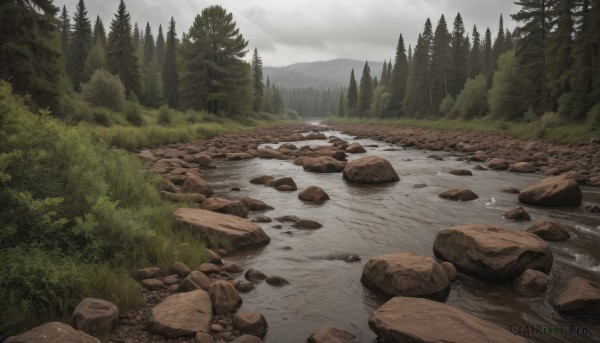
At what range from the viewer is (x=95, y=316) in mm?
3359

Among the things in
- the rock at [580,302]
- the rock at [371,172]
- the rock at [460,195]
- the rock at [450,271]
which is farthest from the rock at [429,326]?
the rock at [371,172]

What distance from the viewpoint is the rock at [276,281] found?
5074 millimetres

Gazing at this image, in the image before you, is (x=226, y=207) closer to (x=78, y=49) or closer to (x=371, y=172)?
(x=371, y=172)

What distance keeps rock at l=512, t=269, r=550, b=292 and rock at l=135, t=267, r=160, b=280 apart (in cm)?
462

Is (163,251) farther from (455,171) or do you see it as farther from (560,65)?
(560,65)

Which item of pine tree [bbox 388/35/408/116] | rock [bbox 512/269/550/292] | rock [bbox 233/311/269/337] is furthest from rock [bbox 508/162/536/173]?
pine tree [bbox 388/35/408/116]

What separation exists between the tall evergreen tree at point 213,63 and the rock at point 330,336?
35.7 m

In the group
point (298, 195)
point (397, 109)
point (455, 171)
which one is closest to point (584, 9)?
point (455, 171)

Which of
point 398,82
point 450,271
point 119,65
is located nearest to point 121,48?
point 119,65

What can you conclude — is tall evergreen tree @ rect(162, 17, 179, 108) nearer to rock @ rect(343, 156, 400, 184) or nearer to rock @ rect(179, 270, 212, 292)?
rock @ rect(343, 156, 400, 184)

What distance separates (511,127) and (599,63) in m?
7.25

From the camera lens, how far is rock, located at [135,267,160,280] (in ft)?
15.3

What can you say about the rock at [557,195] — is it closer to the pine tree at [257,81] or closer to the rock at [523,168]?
the rock at [523,168]

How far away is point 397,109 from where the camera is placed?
2618 inches
